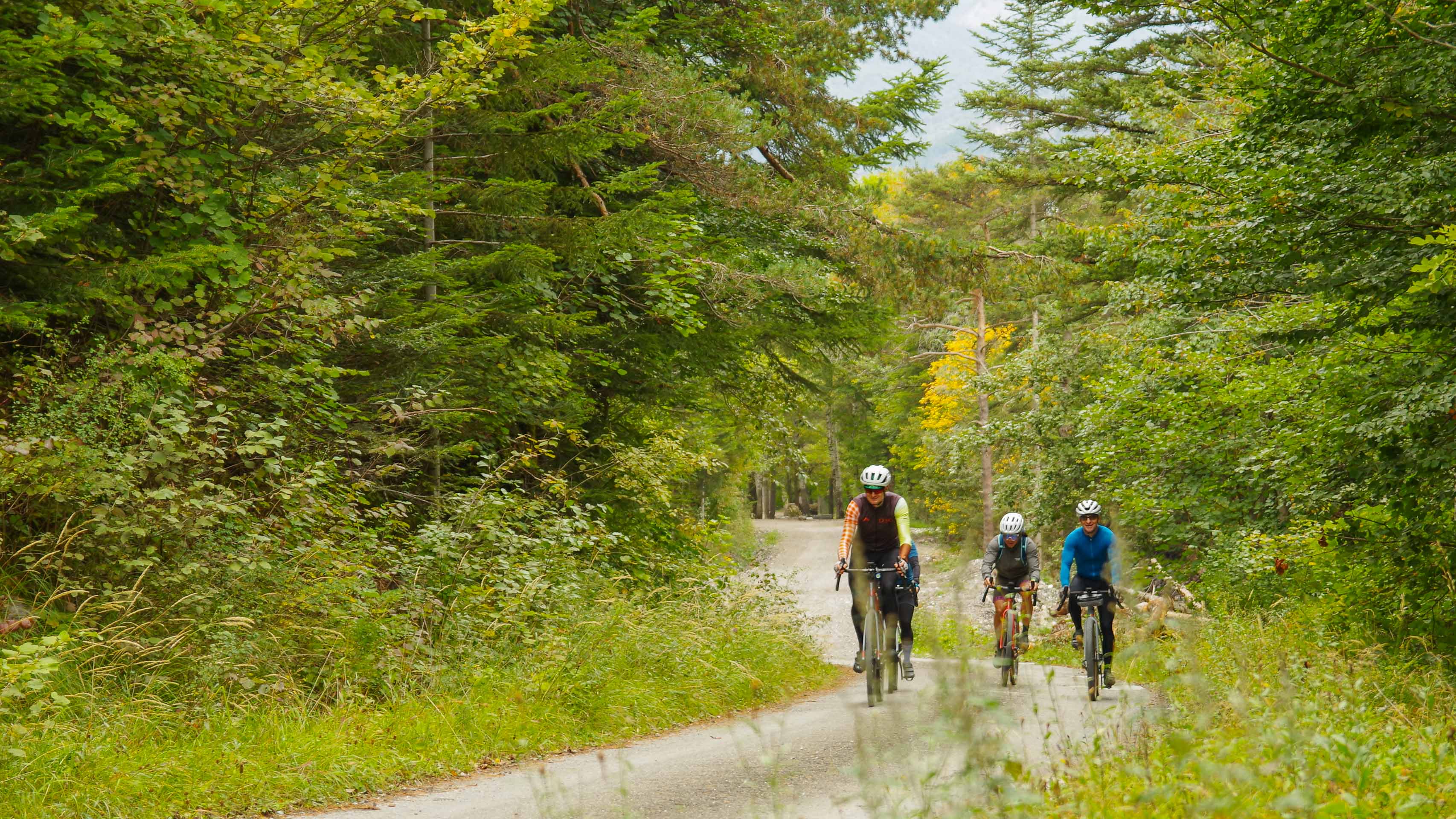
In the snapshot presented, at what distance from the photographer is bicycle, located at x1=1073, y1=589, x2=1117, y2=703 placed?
1032cm

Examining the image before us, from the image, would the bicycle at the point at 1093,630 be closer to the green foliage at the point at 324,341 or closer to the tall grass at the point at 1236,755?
the tall grass at the point at 1236,755

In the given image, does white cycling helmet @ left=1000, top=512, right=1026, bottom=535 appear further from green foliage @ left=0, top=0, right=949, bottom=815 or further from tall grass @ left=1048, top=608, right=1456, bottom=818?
tall grass @ left=1048, top=608, right=1456, bottom=818

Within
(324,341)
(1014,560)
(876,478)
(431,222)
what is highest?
(431,222)

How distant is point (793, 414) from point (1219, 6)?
16575mm

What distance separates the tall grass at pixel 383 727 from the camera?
551 centimetres

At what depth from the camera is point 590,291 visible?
14.1m

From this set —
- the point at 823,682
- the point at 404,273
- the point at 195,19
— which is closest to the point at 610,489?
the point at 823,682

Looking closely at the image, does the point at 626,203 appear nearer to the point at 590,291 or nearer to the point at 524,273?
the point at 590,291

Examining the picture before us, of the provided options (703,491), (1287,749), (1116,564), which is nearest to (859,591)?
(1116,564)

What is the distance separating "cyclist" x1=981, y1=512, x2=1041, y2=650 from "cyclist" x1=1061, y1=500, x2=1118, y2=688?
2.10 feet

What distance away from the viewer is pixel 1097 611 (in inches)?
425

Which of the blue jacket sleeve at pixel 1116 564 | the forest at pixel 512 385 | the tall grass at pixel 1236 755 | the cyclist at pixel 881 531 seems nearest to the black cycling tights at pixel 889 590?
the cyclist at pixel 881 531

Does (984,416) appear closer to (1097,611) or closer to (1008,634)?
(1008,634)

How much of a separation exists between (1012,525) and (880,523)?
7.31 feet
